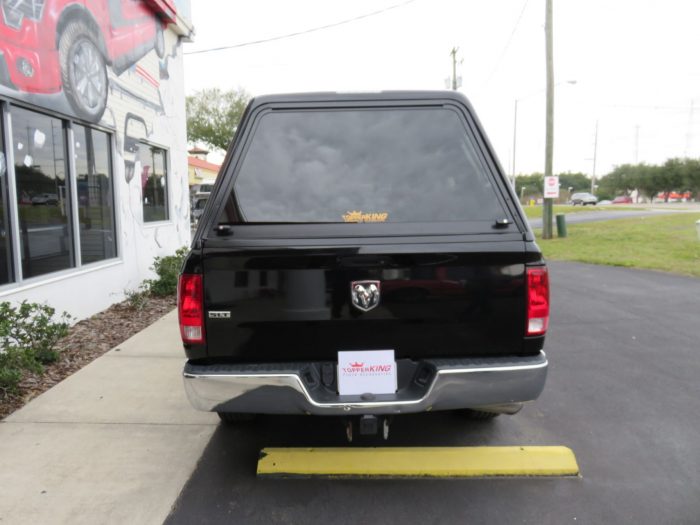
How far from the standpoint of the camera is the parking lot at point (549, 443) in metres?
2.79

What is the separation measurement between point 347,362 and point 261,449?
1160 mm

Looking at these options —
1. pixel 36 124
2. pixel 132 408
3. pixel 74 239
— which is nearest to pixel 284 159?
pixel 132 408

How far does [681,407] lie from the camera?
13.5ft

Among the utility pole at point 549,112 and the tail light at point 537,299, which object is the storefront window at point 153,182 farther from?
the utility pole at point 549,112

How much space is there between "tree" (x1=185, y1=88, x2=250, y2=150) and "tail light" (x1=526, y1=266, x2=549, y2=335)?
4572 cm

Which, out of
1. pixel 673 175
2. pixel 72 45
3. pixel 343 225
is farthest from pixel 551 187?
pixel 673 175

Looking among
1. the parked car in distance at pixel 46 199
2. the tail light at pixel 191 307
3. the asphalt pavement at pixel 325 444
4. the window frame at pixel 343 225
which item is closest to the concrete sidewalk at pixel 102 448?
the asphalt pavement at pixel 325 444

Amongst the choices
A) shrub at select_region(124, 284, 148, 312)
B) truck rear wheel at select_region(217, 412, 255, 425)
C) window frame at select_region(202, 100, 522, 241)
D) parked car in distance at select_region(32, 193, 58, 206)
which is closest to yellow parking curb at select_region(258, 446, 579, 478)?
truck rear wheel at select_region(217, 412, 255, 425)

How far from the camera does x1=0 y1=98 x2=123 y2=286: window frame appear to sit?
5176 millimetres

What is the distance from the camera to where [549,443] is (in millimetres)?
3570

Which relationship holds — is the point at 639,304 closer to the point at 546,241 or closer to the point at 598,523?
the point at 598,523

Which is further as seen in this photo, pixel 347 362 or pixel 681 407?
pixel 681 407

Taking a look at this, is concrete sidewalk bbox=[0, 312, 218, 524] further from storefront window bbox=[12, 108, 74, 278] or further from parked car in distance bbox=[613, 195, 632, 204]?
parked car in distance bbox=[613, 195, 632, 204]

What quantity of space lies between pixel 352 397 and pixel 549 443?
164 centimetres
